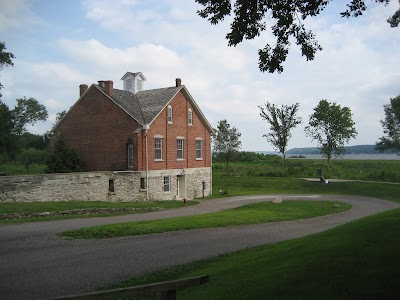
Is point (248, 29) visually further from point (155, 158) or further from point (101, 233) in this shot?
point (155, 158)

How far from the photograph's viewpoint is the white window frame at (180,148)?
38281 millimetres

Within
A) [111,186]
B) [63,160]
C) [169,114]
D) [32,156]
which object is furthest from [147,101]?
[32,156]

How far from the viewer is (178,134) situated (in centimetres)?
3825

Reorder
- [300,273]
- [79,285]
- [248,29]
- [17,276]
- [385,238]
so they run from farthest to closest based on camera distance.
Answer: [248,29]
[17,276]
[79,285]
[385,238]
[300,273]

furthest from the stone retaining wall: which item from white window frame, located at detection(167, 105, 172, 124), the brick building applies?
white window frame, located at detection(167, 105, 172, 124)

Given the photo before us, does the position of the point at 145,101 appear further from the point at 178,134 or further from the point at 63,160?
the point at 63,160

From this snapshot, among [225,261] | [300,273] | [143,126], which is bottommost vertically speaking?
[225,261]

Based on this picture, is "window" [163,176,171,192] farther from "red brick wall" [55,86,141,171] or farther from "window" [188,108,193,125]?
"window" [188,108,193,125]

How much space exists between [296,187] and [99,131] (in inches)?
921

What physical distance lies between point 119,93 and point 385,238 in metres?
32.6

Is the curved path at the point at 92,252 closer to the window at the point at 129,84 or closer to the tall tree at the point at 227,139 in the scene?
the window at the point at 129,84

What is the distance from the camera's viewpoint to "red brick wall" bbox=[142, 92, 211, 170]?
35.3m

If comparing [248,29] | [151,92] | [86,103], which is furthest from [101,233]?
[151,92]

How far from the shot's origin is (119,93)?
37844mm
